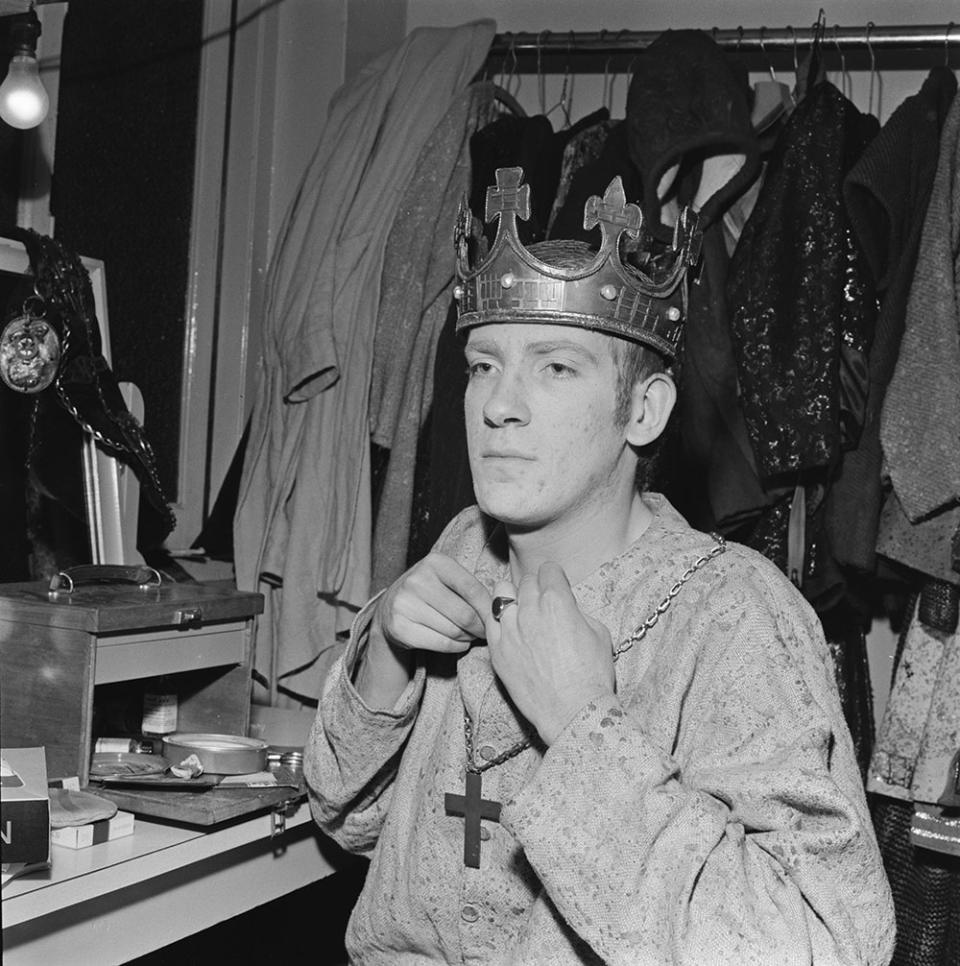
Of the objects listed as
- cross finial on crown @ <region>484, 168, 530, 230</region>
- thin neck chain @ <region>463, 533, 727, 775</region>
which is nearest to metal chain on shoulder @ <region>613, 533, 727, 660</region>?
thin neck chain @ <region>463, 533, 727, 775</region>

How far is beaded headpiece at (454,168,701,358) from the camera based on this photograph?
1.38 metres

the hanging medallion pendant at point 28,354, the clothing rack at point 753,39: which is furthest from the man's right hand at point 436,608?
the clothing rack at point 753,39

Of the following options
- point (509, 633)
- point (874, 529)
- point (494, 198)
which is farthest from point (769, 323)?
point (509, 633)

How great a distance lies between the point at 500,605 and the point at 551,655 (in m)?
0.10

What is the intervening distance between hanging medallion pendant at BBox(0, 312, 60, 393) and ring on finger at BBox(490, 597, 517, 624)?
2.84ft

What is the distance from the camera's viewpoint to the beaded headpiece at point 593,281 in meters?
1.38

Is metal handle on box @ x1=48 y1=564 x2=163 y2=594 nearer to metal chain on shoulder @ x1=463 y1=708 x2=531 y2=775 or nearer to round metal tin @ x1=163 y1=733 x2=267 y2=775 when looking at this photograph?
round metal tin @ x1=163 y1=733 x2=267 y2=775

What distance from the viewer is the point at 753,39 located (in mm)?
2404

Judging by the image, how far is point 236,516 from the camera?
7.84 ft

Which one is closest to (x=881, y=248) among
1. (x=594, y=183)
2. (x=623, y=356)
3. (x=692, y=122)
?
(x=692, y=122)

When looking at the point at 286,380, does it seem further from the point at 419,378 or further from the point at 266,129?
the point at 266,129

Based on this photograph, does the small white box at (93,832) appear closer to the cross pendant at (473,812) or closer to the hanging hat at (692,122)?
the cross pendant at (473,812)

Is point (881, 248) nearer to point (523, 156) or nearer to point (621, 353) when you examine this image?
point (523, 156)

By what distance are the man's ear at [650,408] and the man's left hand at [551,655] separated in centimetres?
21
